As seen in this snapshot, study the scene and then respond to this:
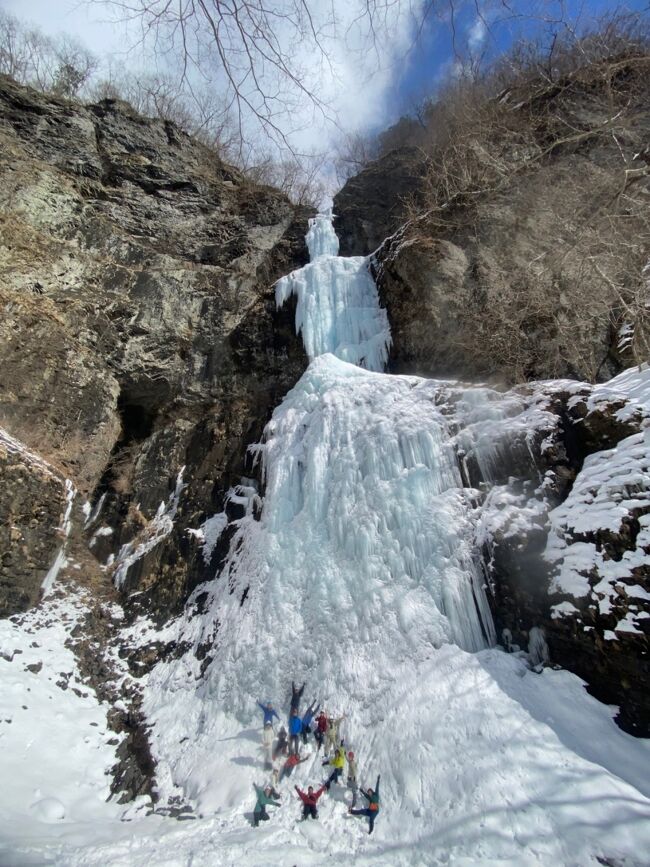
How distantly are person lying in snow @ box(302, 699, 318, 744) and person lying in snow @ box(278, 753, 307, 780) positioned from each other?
0.87 feet

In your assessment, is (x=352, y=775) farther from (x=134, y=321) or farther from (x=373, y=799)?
(x=134, y=321)

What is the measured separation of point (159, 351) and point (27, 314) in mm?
3453

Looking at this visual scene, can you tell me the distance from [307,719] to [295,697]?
0.42m

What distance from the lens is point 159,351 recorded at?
46.3 ft

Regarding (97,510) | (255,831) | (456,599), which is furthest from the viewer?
(97,510)

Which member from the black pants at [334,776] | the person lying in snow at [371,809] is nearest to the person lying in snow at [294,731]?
the black pants at [334,776]

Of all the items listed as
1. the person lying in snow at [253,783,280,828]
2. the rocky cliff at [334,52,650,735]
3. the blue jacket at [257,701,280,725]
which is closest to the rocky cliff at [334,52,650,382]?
the rocky cliff at [334,52,650,735]

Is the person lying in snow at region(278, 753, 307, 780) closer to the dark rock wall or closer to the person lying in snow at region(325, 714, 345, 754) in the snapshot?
the person lying in snow at region(325, 714, 345, 754)

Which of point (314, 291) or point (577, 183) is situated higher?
point (577, 183)

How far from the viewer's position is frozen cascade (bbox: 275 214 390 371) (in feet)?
39.8

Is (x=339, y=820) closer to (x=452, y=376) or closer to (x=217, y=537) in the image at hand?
(x=217, y=537)

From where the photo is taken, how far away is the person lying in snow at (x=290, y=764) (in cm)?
576

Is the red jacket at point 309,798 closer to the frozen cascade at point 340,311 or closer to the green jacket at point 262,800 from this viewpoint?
the green jacket at point 262,800

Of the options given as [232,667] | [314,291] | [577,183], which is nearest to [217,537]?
[232,667]
